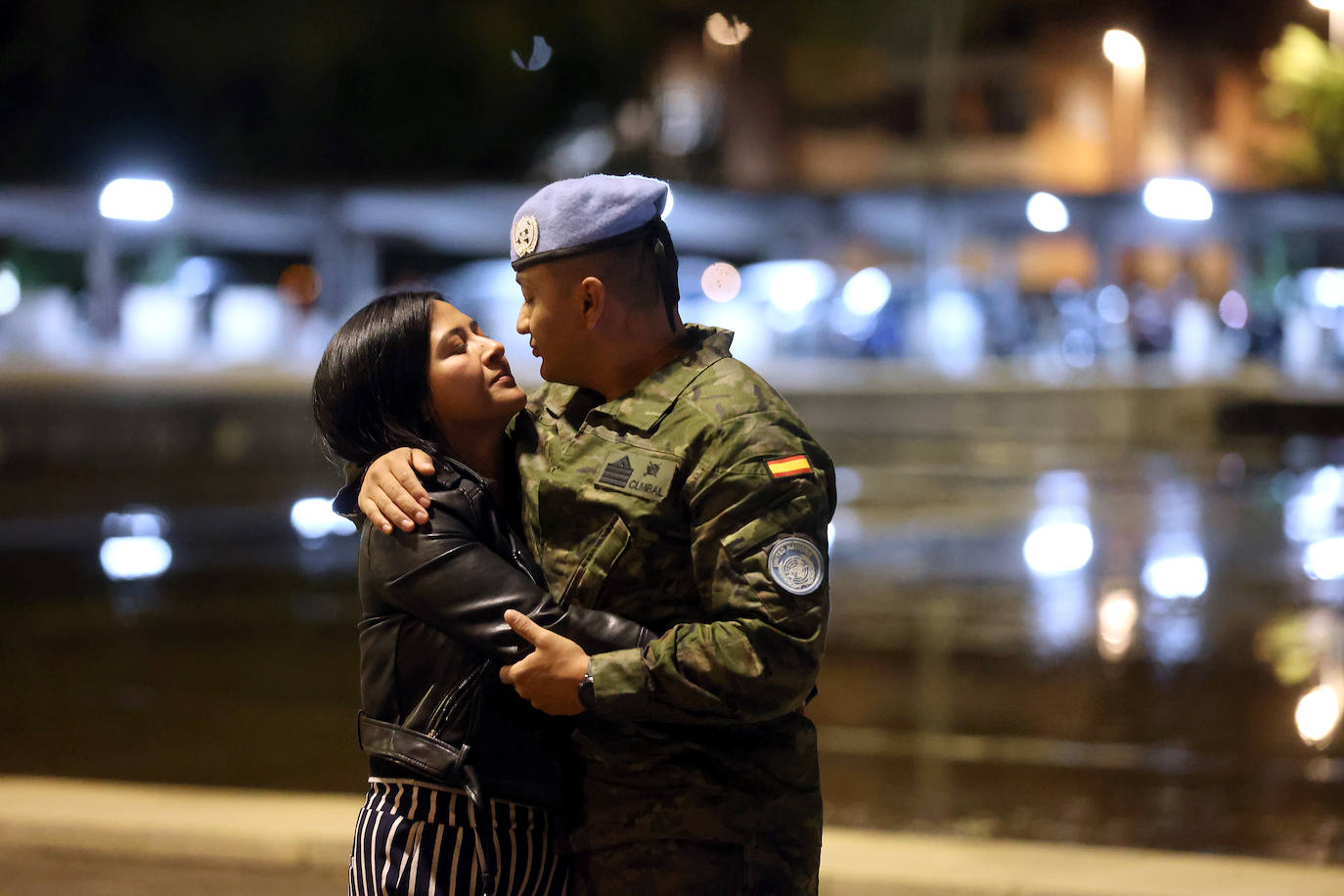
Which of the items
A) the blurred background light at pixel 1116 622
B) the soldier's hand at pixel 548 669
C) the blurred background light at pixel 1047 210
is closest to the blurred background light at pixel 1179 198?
the blurred background light at pixel 1047 210

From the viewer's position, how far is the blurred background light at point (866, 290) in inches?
1698

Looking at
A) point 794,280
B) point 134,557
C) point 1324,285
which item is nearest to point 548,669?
point 134,557

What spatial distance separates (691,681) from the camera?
206 cm

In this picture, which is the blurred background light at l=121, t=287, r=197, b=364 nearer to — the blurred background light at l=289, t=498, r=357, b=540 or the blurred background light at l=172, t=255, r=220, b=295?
the blurred background light at l=172, t=255, r=220, b=295

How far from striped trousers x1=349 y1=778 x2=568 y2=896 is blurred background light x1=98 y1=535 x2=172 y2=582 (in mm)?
8901

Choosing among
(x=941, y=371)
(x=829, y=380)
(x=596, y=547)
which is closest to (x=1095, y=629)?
(x=596, y=547)

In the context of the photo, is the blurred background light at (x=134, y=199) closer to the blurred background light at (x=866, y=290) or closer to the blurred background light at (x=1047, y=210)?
the blurred background light at (x=1047, y=210)

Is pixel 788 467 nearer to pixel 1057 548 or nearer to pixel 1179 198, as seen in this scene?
pixel 1057 548

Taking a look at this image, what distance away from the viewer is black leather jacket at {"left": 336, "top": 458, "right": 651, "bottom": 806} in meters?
2.17

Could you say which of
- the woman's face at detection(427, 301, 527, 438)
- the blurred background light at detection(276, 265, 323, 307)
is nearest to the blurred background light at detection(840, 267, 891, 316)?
the blurred background light at detection(276, 265, 323, 307)

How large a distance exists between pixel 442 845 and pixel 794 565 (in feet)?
2.37

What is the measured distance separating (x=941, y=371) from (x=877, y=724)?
18849mm

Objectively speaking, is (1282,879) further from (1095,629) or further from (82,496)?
(82,496)

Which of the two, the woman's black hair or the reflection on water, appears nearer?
the woman's black hair
